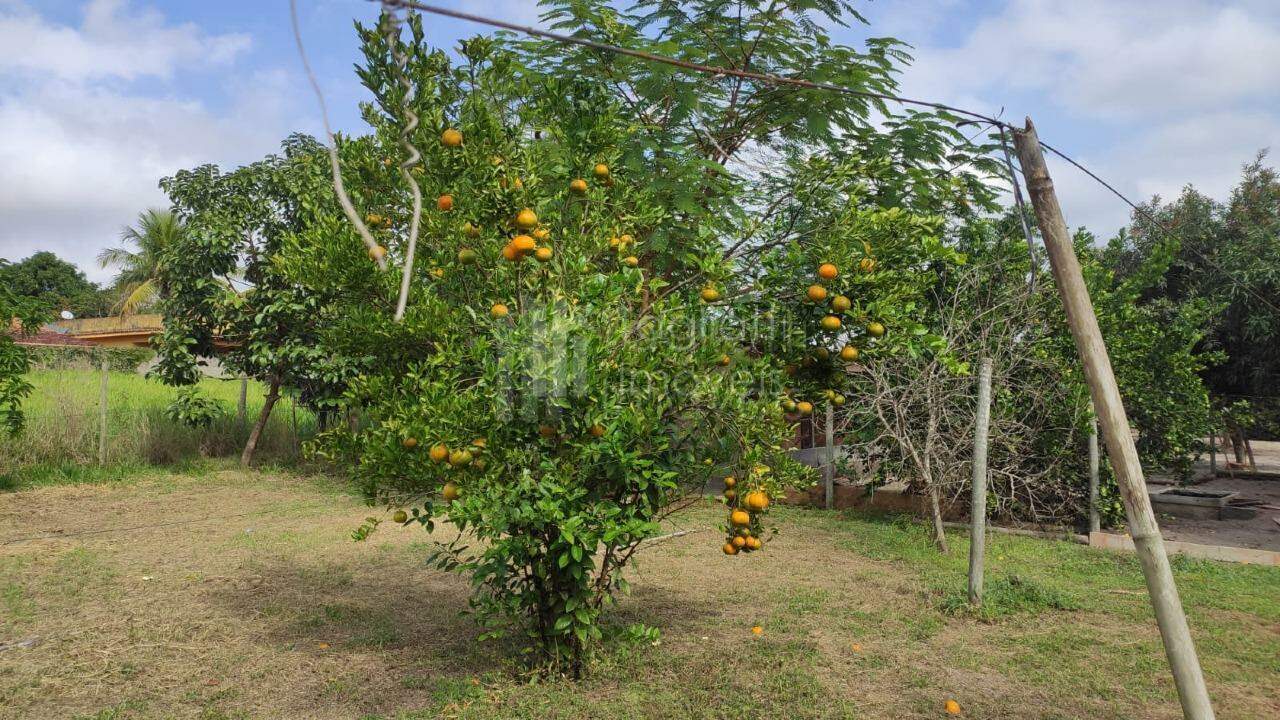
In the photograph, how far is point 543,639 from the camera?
14.7 feet

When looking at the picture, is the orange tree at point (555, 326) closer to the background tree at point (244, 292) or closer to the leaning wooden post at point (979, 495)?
the leaning wooden post at point (979, 495)

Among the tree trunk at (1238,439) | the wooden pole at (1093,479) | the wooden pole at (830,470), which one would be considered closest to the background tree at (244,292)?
the wooden pole at (830,470)

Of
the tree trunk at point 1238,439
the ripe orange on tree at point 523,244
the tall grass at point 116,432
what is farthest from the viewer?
the tree trunk at point 1238,439

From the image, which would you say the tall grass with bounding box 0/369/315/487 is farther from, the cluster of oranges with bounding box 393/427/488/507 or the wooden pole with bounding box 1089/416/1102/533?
the wooden pole with bounding box 1089/416/1102/533

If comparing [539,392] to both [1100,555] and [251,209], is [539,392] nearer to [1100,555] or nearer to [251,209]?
[1100,555]

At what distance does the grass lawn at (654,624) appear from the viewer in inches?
167

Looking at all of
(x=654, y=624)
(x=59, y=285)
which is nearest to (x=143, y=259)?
(x=59, y=285)

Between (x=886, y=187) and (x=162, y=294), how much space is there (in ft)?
92.3

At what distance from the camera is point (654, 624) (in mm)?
5539

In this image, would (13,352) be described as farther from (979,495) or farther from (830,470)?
(979,495)

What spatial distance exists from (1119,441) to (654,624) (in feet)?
10.6

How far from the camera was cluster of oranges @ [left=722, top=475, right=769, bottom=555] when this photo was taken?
399 centimetres

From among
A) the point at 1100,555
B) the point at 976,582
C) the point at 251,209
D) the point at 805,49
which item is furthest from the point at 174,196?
the point at 1100,555

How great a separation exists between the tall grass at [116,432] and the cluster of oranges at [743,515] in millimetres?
10507
